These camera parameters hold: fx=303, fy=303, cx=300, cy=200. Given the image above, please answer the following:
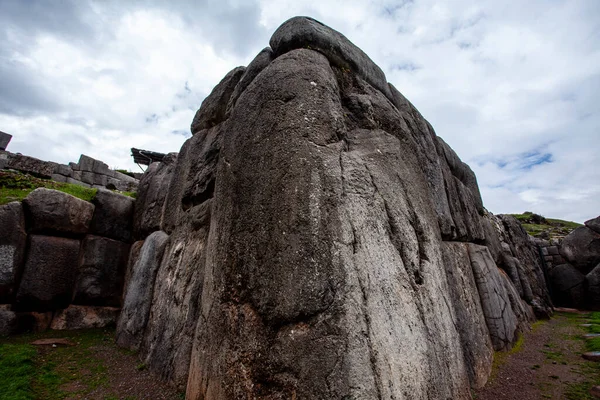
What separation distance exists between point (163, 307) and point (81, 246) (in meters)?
3.95

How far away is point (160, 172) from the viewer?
344 inches

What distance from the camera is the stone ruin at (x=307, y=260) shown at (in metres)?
2.97

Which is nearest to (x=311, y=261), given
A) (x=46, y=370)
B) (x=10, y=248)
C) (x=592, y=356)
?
(x=46, y=370)

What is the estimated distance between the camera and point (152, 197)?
827 centimetres

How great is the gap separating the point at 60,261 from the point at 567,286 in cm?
2249

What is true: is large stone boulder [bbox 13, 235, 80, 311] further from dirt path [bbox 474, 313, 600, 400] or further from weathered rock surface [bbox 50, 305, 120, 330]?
dirt path [bbox 474, 313, 600, 400]

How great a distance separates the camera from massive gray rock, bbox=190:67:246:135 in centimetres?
685

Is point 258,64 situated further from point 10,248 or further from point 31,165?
point 31,165

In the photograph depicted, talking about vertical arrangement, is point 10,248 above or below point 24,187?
below

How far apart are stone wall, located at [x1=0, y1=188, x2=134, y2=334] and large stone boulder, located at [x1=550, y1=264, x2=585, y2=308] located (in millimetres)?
21096

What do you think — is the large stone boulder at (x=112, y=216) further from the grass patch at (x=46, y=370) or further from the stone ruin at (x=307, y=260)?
the grass patch at (x=46, y=370)

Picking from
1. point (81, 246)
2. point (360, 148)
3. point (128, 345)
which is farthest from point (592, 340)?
point (81, 246)

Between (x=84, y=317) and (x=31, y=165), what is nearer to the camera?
(x=84, y=317)

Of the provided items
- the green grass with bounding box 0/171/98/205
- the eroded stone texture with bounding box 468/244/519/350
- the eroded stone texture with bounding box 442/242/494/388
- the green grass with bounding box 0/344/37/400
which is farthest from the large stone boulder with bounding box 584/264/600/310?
the green grass with bounding box 0/171/98/205
